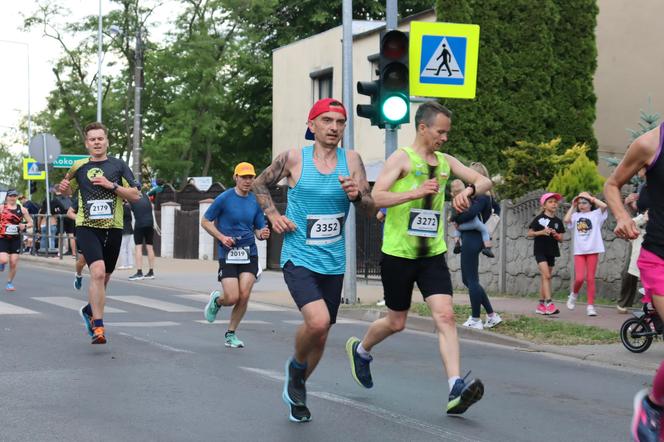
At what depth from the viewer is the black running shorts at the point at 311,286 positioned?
6.41 meters

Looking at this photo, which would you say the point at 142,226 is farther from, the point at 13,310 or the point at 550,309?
the point at 550,309

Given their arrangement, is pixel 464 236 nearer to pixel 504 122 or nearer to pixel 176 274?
pixel 176 274

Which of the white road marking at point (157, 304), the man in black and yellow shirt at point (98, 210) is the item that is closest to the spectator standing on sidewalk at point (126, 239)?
the white road marking at point (157, 304)

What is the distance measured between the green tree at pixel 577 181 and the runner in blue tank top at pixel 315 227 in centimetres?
1192

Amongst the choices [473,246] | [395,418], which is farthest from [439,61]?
[395,418]

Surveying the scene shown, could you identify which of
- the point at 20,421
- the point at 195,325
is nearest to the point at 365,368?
the point at 20,421

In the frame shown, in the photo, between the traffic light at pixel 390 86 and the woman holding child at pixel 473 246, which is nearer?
the woman holding child at pixel 473 246

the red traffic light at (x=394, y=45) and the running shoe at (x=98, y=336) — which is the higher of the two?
the red traffic light at (x=394, y=45)

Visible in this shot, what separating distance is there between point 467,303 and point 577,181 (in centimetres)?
379

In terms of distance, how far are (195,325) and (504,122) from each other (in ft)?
49.8

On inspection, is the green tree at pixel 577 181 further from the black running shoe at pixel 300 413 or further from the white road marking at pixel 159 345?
the black running shoe at pixel 300 413

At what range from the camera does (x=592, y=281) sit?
1370cm

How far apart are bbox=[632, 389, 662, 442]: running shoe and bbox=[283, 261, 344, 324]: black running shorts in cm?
187

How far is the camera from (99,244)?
32.9 ft
